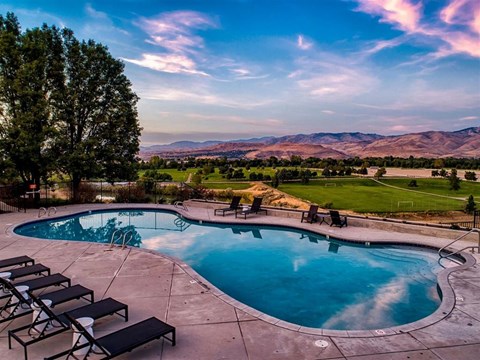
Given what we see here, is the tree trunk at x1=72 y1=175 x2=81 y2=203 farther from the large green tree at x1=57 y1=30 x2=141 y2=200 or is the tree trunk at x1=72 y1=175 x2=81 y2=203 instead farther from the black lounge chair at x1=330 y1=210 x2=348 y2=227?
the black lounge chair at x1=330 y1=210 x2=348 y2=227

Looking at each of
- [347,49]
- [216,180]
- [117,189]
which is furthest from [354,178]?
[117,189]

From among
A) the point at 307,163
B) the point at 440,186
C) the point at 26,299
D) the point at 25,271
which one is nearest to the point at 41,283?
the point at 26,299

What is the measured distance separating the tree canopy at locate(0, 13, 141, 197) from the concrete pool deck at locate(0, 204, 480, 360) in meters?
11.5

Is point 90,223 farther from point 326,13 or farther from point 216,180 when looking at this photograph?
point 216,180

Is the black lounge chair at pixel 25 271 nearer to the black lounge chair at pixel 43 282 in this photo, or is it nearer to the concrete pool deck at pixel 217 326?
the black lounge chair at pixel 43 282

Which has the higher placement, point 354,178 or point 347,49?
point 347,49

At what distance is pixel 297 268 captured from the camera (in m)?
10.8

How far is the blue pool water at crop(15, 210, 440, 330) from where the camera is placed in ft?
25.5

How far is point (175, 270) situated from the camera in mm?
8898

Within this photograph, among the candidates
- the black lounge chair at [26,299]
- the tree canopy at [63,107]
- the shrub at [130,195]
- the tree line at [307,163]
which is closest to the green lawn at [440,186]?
the tree line at [307,163]

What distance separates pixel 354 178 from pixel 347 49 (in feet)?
94.6

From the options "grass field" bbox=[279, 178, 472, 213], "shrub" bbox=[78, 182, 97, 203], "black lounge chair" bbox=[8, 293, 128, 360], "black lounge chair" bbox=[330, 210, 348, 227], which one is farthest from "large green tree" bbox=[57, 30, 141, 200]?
"grass field" bbox=[279, 178, 472, 213]

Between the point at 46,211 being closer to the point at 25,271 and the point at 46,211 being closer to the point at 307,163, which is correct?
the point at 25,271

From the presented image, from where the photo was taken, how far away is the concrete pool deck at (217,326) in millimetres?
5117
